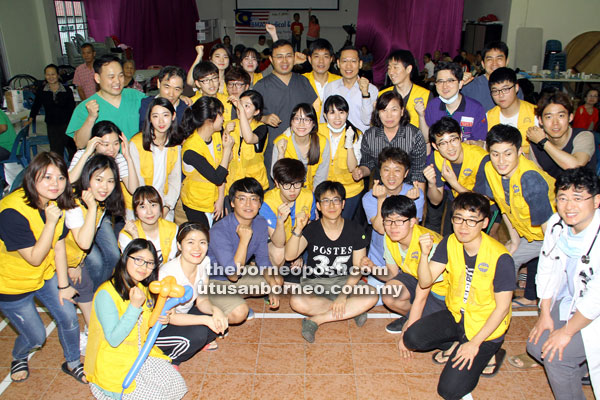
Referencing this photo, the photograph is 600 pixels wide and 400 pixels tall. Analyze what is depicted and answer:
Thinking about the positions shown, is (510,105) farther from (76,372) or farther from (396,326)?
(76,372)

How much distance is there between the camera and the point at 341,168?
13.1 feet

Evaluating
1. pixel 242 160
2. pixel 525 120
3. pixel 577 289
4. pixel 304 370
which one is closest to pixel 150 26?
pixel 242 160

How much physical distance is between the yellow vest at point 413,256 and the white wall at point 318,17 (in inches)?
532

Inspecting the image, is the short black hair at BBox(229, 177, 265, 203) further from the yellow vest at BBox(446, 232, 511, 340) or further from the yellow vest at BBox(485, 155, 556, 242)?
the yellow vest at BBox(485, 155, 556, 242)

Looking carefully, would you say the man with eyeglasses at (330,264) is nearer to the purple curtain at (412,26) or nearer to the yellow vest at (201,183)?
the yellow vest at (201,183)

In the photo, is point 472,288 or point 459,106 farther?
point 459,106

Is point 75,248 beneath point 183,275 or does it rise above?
above

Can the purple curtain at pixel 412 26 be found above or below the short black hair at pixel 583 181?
above

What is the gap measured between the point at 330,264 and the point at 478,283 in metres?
1.13

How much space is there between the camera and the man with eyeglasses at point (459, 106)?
13.0 feet

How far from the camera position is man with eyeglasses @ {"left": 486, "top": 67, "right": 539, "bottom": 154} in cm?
386

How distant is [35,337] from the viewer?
2.91 meters

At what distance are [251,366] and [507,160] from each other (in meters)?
2.25

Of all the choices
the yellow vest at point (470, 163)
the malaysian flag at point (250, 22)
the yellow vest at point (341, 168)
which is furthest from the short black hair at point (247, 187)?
the malaysian flag at point (250, 22)
